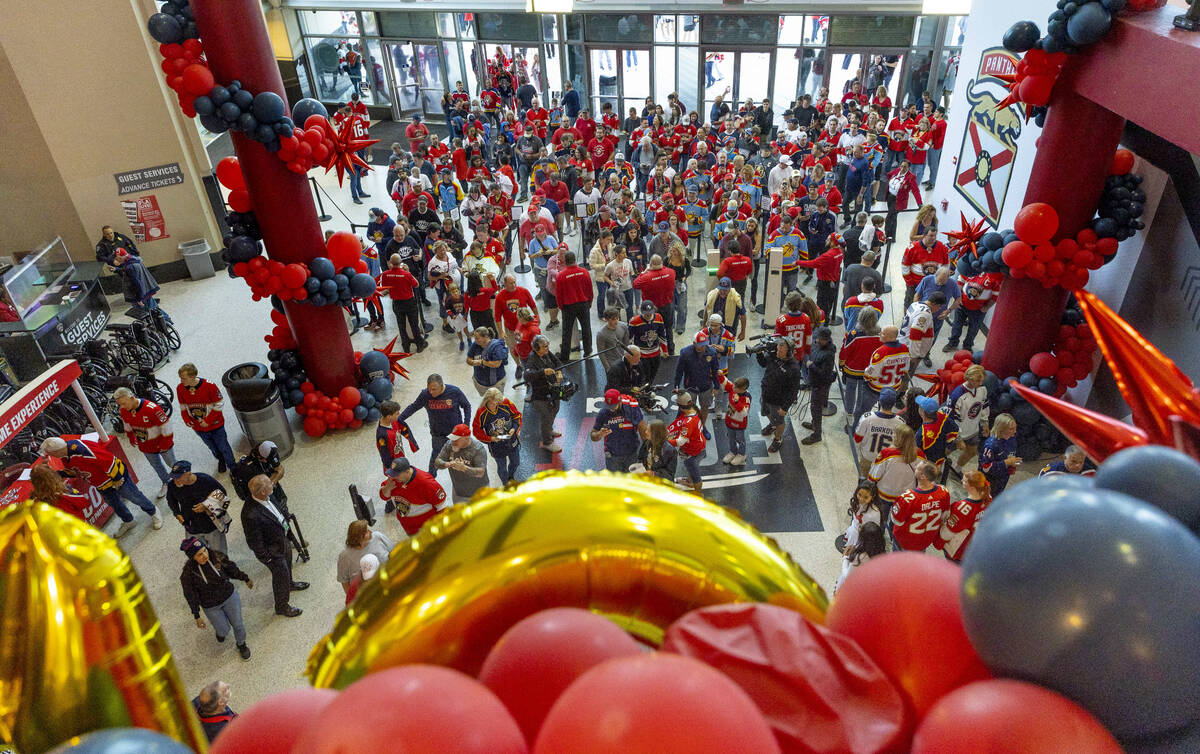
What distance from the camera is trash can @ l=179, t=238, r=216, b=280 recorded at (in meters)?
12.7

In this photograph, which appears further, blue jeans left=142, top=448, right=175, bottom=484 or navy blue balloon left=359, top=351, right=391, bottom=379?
navy blue balloon left=359, top=351, right=391, bottom=379

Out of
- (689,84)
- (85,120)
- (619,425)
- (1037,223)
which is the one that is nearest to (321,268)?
(619,425)

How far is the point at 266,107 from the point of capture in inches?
277

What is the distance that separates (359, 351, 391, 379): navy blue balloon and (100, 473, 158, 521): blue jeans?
2.63 metres

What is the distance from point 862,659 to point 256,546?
5.52 metres

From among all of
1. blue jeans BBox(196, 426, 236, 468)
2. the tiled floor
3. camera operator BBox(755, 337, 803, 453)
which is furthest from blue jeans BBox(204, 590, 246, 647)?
camera operator BBox(755, 337, 803, 453)

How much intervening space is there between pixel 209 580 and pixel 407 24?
63.1 feet

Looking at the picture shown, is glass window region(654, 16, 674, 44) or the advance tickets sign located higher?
glass window region(654, 16, 674, 44)

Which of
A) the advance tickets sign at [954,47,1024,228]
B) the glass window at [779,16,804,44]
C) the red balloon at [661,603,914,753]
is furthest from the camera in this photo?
the glass window at [779,16,804,44]

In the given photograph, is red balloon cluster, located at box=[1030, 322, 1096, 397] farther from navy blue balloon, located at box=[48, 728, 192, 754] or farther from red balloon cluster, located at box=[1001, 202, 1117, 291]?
navy blue balloon, located at box=[48, 728, 192, 754]

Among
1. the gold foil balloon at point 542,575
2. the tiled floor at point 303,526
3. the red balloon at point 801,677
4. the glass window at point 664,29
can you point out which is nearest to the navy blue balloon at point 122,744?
the gold foil balloon at point 542,575

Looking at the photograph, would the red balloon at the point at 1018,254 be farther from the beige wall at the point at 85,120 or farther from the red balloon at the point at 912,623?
the beige wall at the point at 85,120

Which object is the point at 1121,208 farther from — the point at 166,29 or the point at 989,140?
the point at 166,29

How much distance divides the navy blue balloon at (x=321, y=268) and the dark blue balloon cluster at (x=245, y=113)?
49.3 inches
